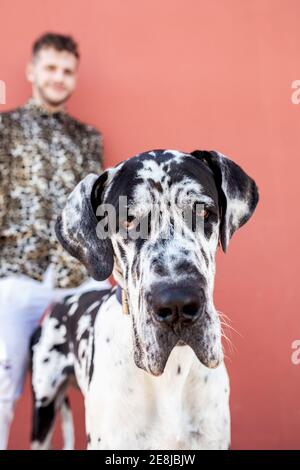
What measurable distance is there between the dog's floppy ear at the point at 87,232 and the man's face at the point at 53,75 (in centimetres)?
134

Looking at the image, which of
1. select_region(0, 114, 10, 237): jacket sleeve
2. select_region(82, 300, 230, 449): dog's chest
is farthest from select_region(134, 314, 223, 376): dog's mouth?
select_region(0, 114, 10, 237): jacket sleeve

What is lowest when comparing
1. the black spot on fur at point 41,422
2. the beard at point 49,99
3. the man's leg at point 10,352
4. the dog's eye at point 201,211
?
the black spot on fur at point 41,422

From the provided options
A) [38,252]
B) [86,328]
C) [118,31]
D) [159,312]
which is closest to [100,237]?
[159,312]

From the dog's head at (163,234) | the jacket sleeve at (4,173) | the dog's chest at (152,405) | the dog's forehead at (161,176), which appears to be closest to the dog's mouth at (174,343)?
the dog's head at (163,234)

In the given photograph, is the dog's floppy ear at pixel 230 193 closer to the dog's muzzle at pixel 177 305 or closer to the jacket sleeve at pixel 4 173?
the dog's muzzle at pixel 177 305

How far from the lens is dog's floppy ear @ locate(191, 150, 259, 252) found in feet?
7.55

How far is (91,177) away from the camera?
2.35 m

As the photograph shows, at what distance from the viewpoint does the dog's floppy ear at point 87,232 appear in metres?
2.24

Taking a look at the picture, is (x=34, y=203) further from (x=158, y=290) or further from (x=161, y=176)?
(x=158, y=290)

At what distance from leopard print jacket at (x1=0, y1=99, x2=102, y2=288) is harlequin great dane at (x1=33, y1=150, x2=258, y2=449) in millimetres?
859

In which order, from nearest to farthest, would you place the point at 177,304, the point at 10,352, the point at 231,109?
the point at 177,304 < the point at 10,352 < the point at 231,109

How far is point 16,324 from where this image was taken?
3.24 m

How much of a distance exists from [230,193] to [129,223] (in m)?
0.44

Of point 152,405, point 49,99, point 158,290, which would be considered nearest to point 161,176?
point 158,290
